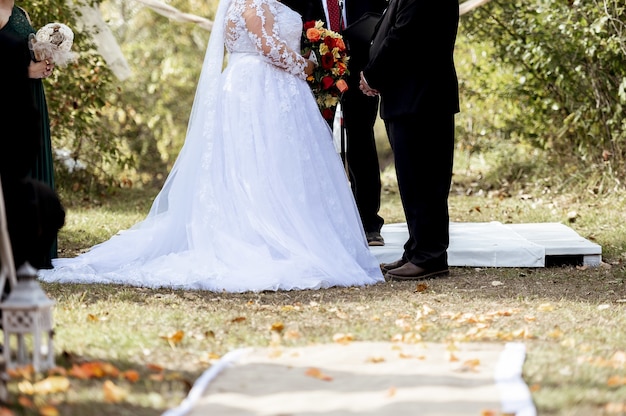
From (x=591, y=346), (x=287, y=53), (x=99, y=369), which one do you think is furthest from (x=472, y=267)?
(x=99, y=369)

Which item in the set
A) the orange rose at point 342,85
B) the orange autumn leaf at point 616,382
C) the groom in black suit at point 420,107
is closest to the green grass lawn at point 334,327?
the orange autumn leaf at point 616,382

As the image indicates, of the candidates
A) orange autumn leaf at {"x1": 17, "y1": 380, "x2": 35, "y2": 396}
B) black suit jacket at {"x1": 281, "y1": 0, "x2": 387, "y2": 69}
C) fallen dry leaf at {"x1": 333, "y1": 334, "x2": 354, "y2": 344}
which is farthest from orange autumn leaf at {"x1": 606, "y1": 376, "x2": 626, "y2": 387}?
black suit jacket at {"x1": 281, "y1": 0, "x2": 387, "y2": 69}

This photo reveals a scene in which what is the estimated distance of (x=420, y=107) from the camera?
5.32m

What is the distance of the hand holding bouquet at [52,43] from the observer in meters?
5.32

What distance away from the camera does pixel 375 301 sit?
4805 millimetres

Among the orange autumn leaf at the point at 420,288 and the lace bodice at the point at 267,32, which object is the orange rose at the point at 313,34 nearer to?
the lace bodice at the point at 267,32

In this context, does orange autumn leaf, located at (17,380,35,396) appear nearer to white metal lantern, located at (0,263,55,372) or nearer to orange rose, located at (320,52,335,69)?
white metal lantern, located at (0,263,55,372)

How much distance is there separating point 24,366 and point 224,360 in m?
0.70

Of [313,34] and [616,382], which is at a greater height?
[313,34]

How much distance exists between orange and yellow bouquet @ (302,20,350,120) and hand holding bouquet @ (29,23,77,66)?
148 centimetres

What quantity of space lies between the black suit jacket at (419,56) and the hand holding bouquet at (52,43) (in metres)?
1.82

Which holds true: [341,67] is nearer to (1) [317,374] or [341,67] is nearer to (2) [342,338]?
(2) [342,338]

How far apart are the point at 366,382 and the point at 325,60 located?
3.11m

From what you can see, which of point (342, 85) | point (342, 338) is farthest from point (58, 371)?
point (342, 85)
